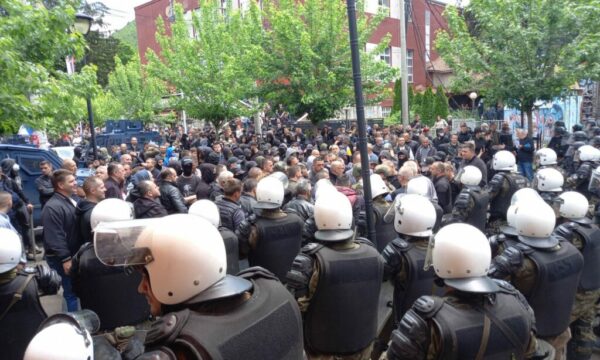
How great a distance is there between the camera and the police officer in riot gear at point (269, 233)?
5.00 metres

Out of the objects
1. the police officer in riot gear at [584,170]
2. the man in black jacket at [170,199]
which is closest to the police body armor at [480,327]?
the man in black jacket at [170,199]

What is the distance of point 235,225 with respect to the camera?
5691 millimetres

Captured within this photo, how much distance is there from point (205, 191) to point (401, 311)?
4660 millimetres

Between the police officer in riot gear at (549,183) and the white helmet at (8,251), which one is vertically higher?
the white helmet at (8,251)

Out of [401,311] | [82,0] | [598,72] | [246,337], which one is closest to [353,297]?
[401,311]

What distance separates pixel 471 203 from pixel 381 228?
1.71 meters

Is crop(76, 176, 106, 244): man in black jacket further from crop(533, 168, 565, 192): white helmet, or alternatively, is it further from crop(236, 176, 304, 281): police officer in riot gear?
crop(533, 168, 565, 192): white helmet

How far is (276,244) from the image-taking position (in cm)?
503

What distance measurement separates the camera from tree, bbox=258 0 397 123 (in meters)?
15.3

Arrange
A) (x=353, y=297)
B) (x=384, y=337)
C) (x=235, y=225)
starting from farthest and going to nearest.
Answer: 1. (x=235, y=225)
2. (x=384, y=337)
3. (x=353, y=297)

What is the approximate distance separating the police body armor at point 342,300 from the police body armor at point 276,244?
1362 millimetres

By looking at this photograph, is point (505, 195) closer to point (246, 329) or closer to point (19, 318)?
point (246, 329)

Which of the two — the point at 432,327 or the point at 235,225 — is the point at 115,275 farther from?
the point at 432,327

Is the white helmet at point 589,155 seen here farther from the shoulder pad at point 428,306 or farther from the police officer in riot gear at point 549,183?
the shoulder pad at point 428,306
